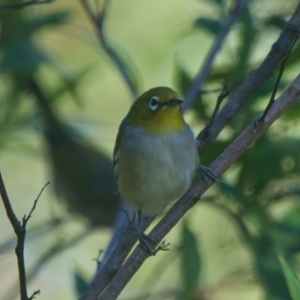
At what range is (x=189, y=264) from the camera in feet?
9.74

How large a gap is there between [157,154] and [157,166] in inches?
1.7

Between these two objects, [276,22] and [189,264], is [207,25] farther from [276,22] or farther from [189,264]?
[189,264]

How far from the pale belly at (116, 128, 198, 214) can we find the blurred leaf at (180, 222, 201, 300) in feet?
0.81

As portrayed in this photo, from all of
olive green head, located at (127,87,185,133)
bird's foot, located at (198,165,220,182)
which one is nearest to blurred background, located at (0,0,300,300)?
olive green head, located at (127,87,185,133)

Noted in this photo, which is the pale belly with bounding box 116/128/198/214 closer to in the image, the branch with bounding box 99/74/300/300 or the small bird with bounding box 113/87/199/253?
the small bird with bounding box 113/87/199/253

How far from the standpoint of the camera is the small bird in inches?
107

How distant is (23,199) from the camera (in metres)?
5.09

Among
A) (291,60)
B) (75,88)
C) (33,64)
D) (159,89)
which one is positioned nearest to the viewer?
(159,89)

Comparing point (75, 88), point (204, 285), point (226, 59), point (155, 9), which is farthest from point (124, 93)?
point (204, 285)

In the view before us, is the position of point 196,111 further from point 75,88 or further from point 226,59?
point 75,88

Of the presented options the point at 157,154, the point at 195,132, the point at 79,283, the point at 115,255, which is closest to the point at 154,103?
the point at 157,154

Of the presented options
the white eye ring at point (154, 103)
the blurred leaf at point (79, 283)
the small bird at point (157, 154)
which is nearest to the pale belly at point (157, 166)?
the small bird at point (157, 154)

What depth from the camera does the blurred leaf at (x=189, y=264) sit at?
295 cm

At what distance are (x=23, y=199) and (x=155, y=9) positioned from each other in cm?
153
